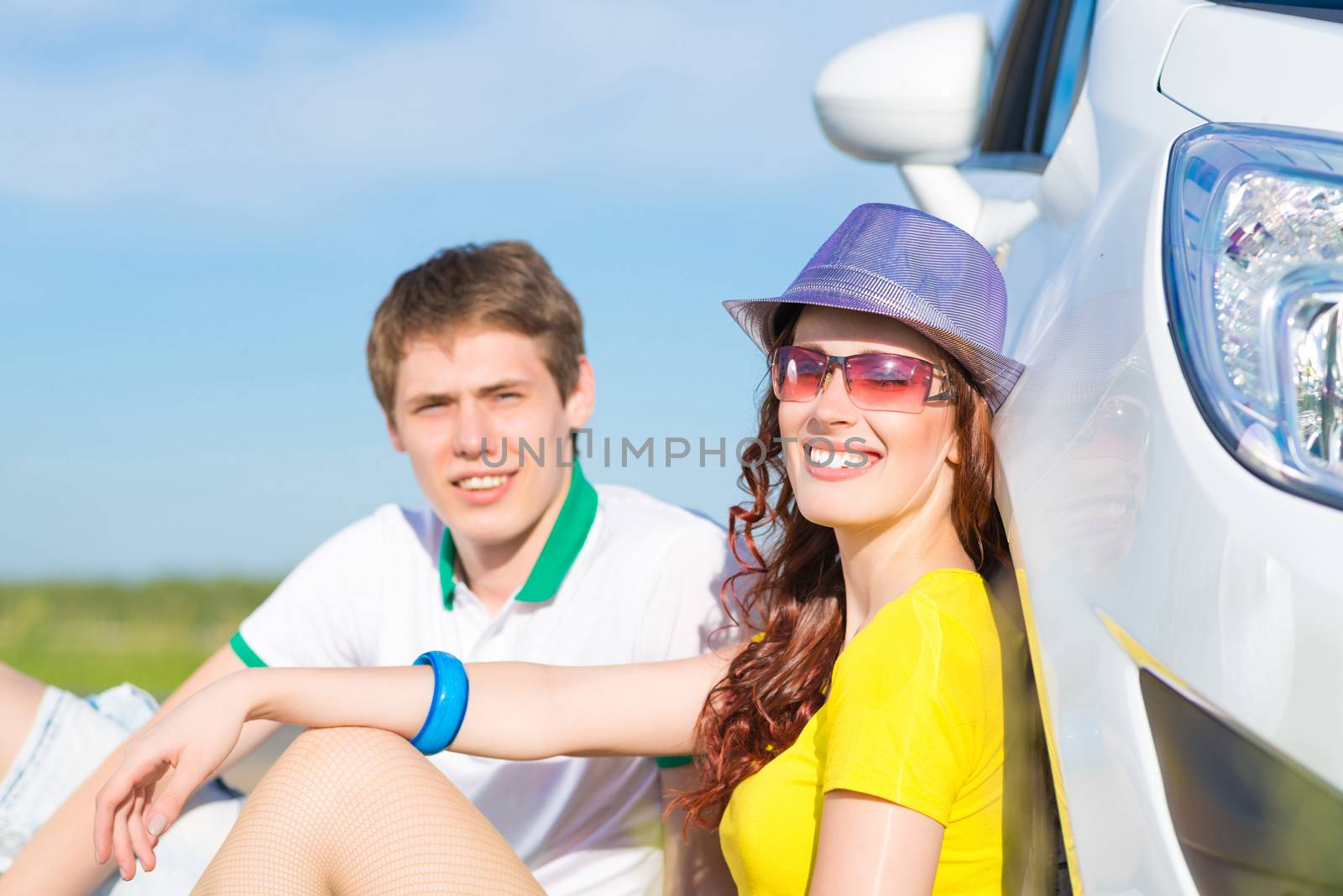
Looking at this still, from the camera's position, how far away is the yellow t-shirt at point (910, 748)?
1352mm

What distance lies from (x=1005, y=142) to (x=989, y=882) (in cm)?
139

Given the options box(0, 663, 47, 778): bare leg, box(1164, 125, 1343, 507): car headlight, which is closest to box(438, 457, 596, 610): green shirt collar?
box(0, 663, 47, 778): bare leg

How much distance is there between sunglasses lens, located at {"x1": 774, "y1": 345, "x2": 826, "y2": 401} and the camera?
5.44ft

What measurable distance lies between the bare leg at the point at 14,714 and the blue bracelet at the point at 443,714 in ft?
3.70

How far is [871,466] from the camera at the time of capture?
1.60 meters

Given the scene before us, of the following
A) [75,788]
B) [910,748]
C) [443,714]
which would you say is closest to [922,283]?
[910,748]

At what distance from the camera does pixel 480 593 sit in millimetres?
2619

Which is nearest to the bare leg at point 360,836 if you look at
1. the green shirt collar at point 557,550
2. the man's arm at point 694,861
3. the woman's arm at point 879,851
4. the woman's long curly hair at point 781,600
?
the woman's long curly hair at point 781,600

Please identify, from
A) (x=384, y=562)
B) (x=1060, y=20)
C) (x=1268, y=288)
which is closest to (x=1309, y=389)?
(x=1268, y=288)

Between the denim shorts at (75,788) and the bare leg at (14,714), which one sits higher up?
the bare leg at (14,714)

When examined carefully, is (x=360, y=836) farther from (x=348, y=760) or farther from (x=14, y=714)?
(x=14, y=714)

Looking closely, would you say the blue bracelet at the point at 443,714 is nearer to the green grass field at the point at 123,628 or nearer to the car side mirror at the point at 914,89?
the car side mirror at the point at 914,89

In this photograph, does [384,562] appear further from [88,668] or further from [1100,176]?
[88,668]

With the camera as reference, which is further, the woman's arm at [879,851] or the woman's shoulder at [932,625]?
the woman's shoulder at [932,625]
